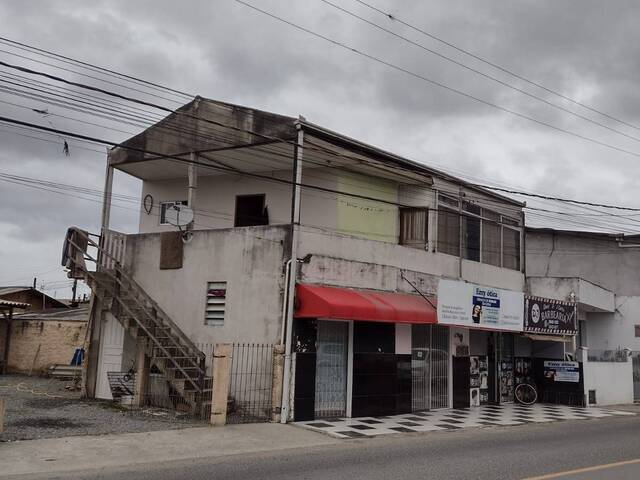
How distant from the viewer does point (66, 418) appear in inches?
518

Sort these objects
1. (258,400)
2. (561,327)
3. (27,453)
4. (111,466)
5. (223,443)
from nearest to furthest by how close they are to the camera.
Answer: (111,466), (27,453), (223,443), (258,400), (561,327)

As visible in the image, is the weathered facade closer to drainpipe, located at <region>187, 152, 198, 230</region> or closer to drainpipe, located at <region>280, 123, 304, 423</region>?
drainpipe, located at <region>280, 123, 304, 423</region>

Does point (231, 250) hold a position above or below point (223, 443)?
above

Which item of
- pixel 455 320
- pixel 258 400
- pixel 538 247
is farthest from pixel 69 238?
pixel 538 247

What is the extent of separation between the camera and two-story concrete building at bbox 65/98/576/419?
14617 millimetres

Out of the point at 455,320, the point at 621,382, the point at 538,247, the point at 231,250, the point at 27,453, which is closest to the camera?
the point at 27,453

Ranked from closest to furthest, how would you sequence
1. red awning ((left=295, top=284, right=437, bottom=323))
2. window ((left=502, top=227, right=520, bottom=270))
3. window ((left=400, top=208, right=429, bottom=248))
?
red awning ((left=295, top=284, right=437, bottom=323))
window ((left=400, top=208, right=429, bottom=248))
window ((left=502, top=227, right=520, bottom=270))

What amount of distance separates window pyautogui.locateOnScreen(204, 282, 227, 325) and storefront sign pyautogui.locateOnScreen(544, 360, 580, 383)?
11.9 m

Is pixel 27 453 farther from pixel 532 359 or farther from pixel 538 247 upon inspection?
pixel 538 247

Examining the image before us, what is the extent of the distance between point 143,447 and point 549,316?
1477 cm

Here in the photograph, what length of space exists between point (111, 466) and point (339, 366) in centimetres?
708

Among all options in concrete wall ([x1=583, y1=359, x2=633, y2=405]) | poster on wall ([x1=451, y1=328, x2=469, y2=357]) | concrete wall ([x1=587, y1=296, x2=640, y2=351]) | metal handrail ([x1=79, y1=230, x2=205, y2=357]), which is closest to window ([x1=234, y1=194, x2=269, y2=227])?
metal handrail ([x1=79, y1=230, x2=205, y2=357])

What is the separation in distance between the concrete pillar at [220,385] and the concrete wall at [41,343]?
41.3ft

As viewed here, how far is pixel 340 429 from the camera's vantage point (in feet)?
43.3
